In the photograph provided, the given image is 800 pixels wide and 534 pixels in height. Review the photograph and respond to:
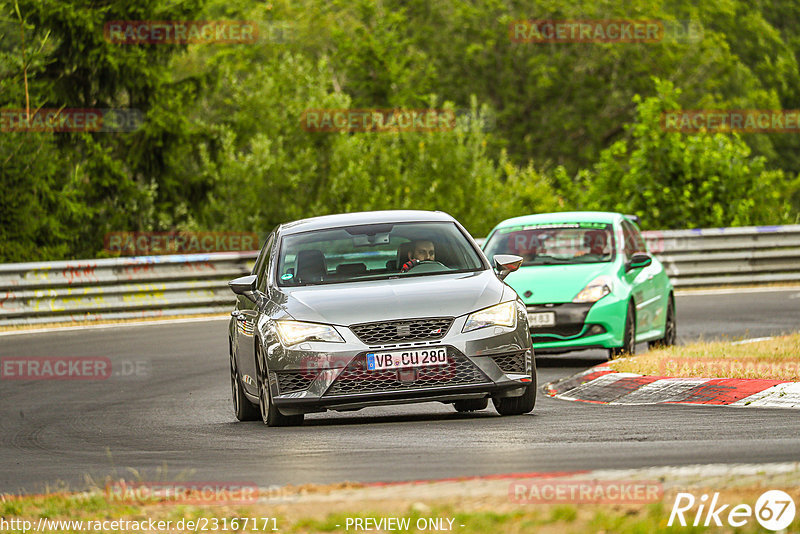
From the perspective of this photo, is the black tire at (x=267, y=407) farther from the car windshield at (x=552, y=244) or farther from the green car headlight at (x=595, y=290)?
the car windshield at (x=552, y=244)

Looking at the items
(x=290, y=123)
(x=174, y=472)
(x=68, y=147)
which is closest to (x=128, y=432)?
(x=174, y=472)

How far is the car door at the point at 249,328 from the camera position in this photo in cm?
1143

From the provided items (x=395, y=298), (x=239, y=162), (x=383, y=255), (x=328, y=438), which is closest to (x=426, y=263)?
(x=383, y=255)

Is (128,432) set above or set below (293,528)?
below

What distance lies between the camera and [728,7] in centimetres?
7494

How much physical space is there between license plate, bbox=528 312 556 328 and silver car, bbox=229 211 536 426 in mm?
4001

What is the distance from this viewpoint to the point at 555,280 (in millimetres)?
15883

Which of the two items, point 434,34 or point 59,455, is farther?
point 434,34

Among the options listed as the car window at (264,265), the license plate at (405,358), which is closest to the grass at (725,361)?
the license plate at (405,358)

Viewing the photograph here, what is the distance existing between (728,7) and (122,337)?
5885cm

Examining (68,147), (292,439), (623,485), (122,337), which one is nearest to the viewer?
(623,485)

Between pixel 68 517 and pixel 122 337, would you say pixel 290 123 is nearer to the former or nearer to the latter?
pixel 122 337

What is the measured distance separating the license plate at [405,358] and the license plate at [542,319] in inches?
213

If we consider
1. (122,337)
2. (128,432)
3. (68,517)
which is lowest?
(122,337)
